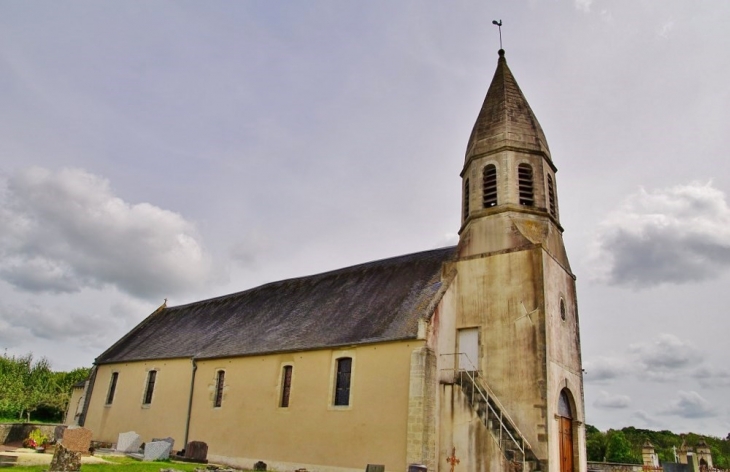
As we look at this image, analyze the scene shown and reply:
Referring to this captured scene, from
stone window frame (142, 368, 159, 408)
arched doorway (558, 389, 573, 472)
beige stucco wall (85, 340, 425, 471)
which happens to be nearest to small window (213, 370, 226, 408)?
beige stucco wall (85, 340, 425, 471)

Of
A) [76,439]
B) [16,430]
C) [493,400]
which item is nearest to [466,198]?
[493,400]

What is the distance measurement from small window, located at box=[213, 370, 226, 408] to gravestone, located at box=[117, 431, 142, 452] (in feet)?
11.1

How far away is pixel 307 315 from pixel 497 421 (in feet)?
30.6

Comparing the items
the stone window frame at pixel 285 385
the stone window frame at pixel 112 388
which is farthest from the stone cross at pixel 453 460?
the stone window frame at pixel 112 388

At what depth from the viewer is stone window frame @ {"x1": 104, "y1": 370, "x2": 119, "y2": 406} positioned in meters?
26.8

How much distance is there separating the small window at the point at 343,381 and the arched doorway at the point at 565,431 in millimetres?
6560

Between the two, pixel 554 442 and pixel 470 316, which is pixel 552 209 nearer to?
pixel 470 316

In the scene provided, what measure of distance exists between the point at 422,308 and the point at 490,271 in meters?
2.66

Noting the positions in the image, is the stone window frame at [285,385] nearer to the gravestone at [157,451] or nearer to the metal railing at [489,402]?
the gravestone at [157,451]

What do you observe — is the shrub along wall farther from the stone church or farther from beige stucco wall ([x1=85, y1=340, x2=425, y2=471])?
the stone church

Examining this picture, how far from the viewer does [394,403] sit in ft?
51.5

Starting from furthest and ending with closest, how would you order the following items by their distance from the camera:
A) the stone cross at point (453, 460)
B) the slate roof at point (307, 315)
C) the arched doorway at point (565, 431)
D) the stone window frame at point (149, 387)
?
1. the stone window frame at point (149, 387)
2. the slate roof at point (307, 315)
3. the arched doorway at point (565, 431)
4. the stone cross at point (453, 460)

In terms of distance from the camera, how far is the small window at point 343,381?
17.3 metres

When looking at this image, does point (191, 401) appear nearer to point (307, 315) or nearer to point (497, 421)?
point (307, 315)
